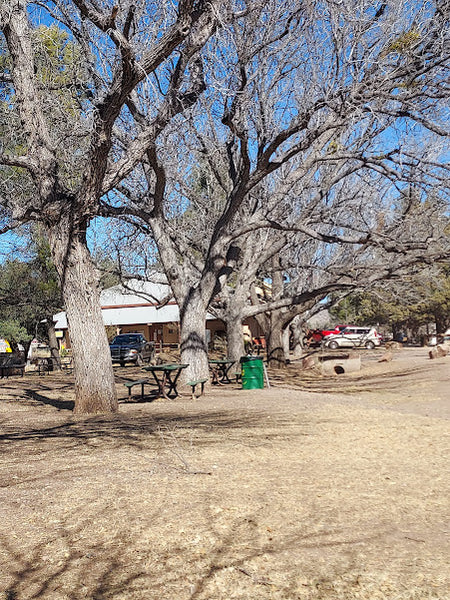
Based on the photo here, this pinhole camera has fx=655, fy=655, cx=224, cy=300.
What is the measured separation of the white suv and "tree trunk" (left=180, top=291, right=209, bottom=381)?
33.3 metres

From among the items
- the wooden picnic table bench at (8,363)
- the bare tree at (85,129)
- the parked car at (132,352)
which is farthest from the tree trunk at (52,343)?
the bare tree at (85,129)

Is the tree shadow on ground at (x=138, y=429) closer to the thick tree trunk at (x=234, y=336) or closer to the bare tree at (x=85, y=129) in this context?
the bare tree at (x=85, y=129)

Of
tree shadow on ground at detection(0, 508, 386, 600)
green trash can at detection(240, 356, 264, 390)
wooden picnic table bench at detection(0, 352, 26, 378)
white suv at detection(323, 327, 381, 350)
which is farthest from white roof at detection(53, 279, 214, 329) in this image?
tree shadow on ground at detection(0, 508, 386, 600)

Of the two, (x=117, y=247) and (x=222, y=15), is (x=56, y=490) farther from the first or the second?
(x=117, y=247)

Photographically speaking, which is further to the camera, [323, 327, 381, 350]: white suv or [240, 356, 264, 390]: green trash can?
[323, 327, 381, 350]: white suv

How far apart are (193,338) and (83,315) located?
5253 millimetres

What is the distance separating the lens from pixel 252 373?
16.8 meters

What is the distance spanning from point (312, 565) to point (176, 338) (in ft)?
149

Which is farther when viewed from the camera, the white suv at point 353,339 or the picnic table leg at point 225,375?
the white suv at point 353,339

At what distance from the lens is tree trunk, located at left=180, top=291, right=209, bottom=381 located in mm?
15680

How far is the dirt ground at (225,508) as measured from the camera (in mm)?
3930

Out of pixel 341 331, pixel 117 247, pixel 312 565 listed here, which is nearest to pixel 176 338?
pixel 341 331

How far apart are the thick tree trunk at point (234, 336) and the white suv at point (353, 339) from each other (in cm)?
2711

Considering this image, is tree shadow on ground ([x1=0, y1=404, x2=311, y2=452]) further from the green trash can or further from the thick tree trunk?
the thick tree trunk
